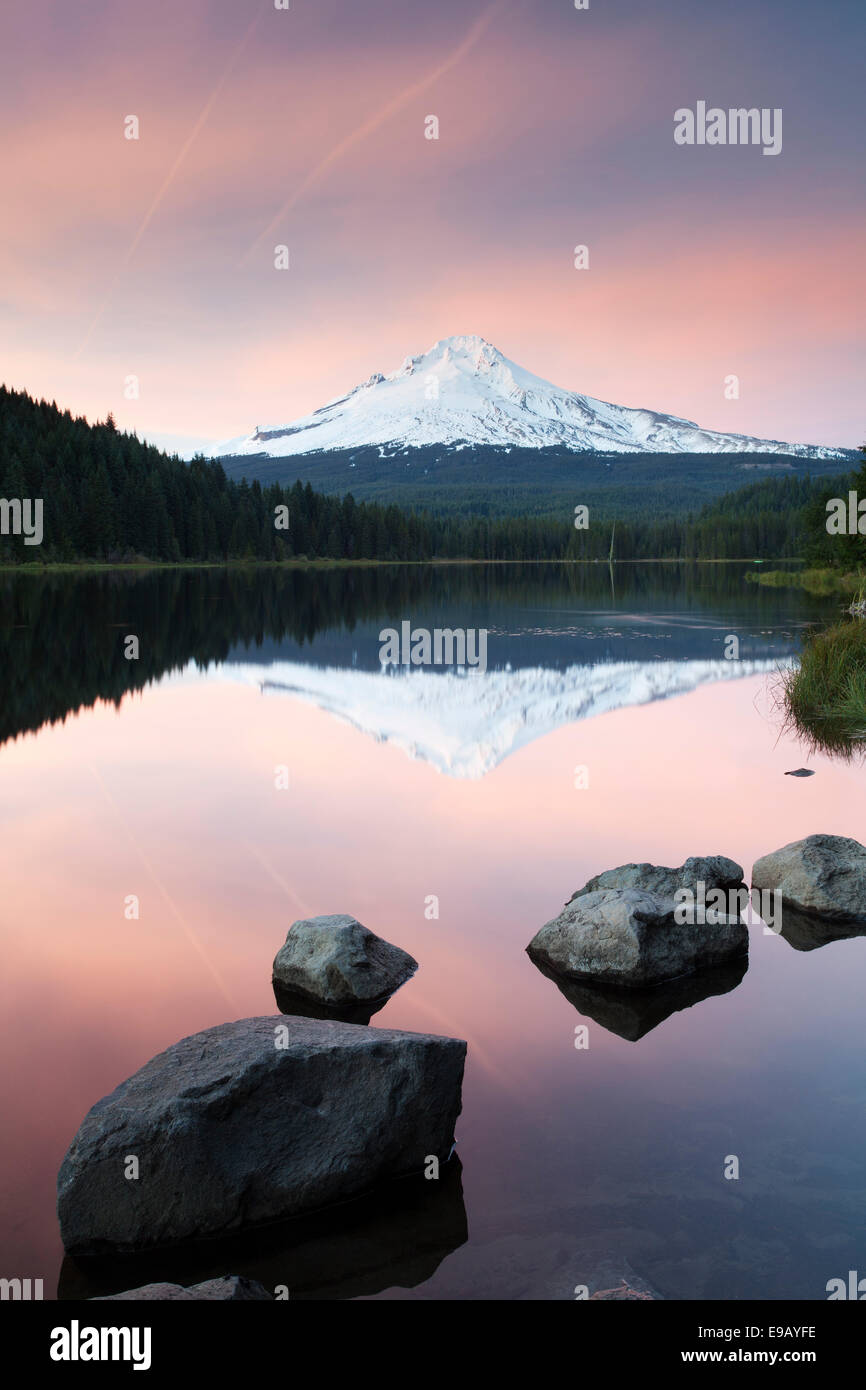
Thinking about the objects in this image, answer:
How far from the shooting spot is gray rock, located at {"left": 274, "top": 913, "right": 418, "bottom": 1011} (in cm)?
839

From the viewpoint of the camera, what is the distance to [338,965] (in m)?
8.39

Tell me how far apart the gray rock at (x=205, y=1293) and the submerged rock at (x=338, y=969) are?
11.1 feet

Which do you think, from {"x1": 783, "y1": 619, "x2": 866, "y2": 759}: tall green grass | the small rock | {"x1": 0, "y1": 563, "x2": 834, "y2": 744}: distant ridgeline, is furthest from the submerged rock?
{"x1": 783, "y1": 619, "x2": 866, "y2": 759}: tall green grass

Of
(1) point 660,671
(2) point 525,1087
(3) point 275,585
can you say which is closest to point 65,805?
(2) point 525,1087

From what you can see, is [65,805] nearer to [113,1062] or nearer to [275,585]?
[113,1062]

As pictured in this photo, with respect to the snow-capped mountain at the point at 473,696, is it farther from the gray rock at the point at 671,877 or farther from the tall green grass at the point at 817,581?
the tall green grass at the point at 817,581

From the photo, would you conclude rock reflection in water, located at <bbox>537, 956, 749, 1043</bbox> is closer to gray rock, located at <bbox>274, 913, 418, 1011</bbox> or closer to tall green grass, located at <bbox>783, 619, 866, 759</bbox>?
gray rock, located at <bbox>274, 913, 418, 1011</bbox>

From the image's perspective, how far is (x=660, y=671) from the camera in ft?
107

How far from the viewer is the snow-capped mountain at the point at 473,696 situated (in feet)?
68.2

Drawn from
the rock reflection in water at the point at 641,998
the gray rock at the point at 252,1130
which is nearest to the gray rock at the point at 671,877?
the rock reflection in water at the point at 641,998

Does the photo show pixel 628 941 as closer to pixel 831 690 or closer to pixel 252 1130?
pixel 252 1130

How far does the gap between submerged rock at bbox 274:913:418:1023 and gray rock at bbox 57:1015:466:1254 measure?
1.69 meters

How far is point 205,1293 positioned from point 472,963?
185 inches
